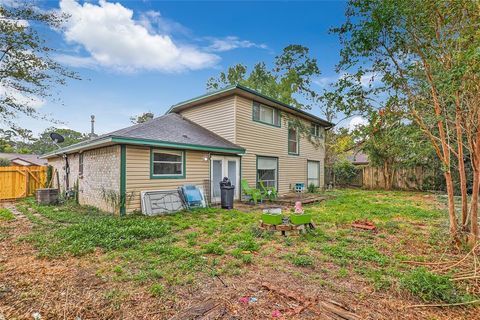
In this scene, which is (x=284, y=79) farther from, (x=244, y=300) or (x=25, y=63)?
(x=244, y=300)

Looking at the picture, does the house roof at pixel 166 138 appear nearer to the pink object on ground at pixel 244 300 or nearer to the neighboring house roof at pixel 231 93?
the neighboring house roof at pixel 231 93

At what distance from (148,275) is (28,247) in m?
2.92

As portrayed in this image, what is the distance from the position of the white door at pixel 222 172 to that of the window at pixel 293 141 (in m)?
4.19

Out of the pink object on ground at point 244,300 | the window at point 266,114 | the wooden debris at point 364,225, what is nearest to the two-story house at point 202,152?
the window at point 266,114

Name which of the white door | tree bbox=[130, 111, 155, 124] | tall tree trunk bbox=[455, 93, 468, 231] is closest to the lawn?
tall tree trunk bbox=[455, 93, 468, 231]

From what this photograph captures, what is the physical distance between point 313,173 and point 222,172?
7.84 m

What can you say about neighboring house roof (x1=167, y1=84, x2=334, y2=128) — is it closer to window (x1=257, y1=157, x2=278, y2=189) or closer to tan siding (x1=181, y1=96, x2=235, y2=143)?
tan siding (x1=181, y1=96, x2=235, y2=143)

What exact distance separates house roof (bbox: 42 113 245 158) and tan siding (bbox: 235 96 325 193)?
0.94 m

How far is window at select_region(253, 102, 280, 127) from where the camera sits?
10.9 metres

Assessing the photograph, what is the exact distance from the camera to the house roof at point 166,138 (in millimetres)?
6844

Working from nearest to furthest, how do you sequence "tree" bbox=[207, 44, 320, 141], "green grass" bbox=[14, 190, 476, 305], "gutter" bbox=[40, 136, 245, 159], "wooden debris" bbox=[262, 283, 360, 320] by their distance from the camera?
1. "wooden debris" bbox=[262, 283, 360, 320]
2. "green grass" bbox=[14, 190, 476, 305]
3. "gutter" bbox=[40, 136, 245, 159]
4. "tree" bbox=[207, 44, 320, 141]

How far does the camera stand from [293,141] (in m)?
13.4

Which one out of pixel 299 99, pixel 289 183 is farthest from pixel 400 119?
pixel 299 99

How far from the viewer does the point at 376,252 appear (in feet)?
13.0
